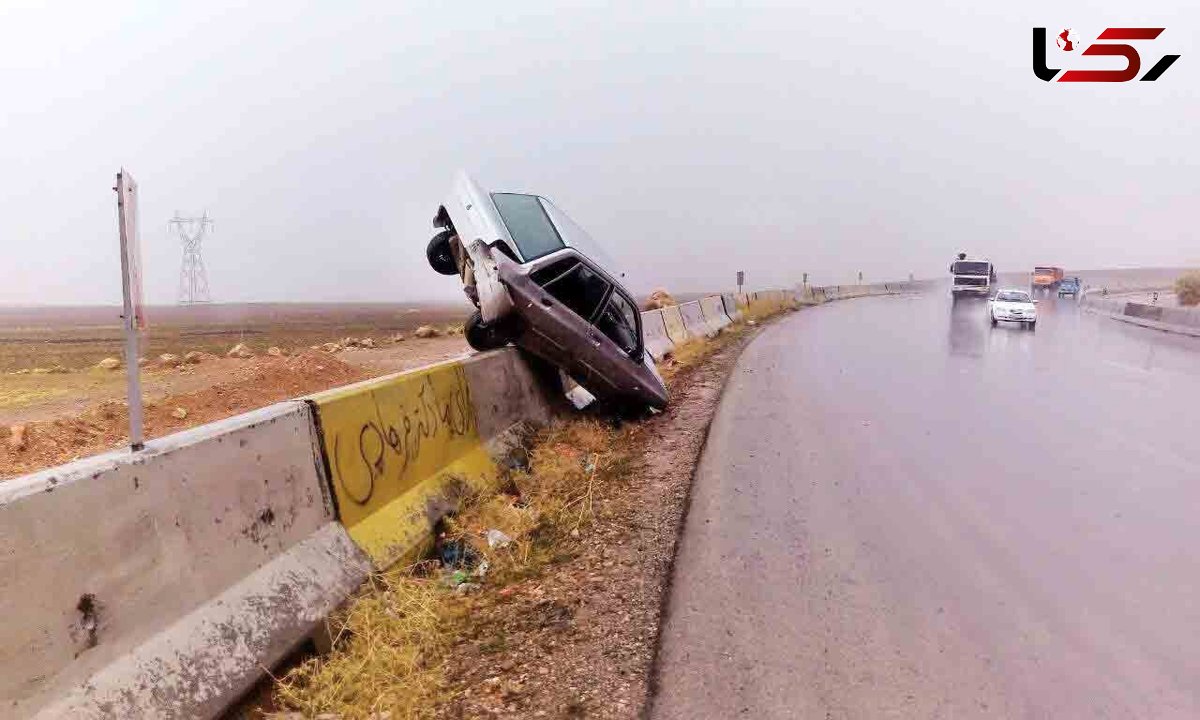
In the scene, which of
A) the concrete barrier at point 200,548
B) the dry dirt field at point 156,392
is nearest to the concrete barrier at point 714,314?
the dry dirt field at point 156,392

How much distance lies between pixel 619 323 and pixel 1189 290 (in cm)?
4821

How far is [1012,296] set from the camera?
26984mm

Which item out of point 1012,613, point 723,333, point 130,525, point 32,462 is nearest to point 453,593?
point 130,525

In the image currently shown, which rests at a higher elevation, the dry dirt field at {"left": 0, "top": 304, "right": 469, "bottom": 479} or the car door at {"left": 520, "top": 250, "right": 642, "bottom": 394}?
the car door at {"left": 520, "top": 250, "right": 642, "bottom": 394}

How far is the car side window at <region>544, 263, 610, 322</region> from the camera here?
9477 millimetres

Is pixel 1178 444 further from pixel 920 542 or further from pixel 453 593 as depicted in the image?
pixel 453 593

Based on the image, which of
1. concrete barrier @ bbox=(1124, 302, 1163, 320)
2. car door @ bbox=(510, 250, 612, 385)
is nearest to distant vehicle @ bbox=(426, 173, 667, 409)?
car door @ bbox=(510, 250, 612, 385)

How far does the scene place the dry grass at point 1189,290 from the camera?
43.9m

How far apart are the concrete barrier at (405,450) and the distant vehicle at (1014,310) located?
77.3 feet

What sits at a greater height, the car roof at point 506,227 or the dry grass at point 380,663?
the car roof at point 506,227

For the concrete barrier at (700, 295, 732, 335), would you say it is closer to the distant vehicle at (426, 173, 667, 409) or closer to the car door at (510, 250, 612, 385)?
the distant vehicle at (426, 173, 667, 409)

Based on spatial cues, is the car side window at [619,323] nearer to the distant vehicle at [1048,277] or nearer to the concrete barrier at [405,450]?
the concrete barrier at [405,450]

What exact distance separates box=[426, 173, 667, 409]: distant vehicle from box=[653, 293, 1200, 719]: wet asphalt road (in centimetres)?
142

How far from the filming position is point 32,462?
24.0 feet
